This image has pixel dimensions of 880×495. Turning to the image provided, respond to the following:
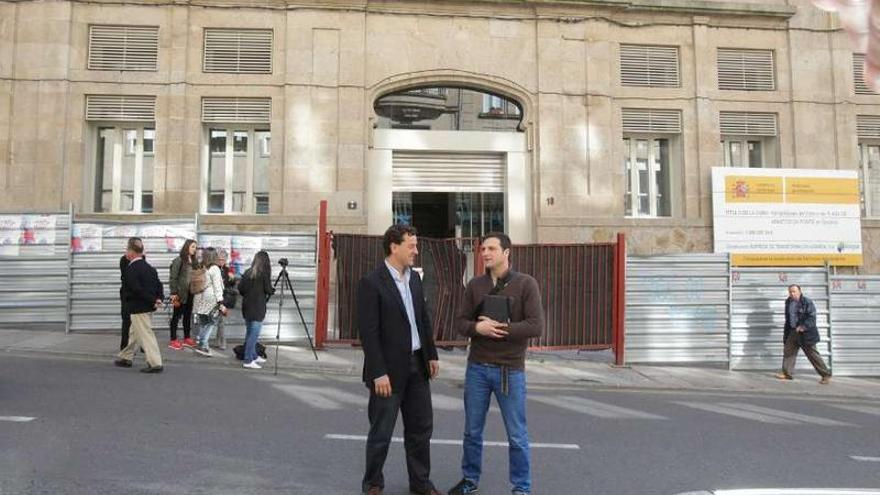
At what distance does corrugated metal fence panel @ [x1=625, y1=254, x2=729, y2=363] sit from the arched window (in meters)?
6.02

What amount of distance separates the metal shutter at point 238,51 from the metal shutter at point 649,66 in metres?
8.99

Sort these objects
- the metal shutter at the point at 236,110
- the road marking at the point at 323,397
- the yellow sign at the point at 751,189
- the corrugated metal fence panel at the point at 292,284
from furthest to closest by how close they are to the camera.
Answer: the yellow sign at the point at 751,189 → the metal shutter at the point at 236,110 → the corrugated metal fence panel at the point at 292,284 → the road marking at the point at 323,397

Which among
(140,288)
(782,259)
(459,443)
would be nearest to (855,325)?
(782,259)

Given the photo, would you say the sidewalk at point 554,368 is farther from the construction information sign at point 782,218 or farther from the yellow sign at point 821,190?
the yellow sign at point 821,190

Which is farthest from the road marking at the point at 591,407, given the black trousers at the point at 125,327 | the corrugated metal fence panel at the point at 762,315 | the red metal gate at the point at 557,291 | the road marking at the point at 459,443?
the black trousers at the point at 125,327

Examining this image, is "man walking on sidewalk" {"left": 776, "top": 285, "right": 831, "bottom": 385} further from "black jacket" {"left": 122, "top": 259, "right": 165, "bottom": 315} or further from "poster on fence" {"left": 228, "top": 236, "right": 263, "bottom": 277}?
"black jacket" {"left": 122, "top": 259, "right": 165, "bottom": 315}

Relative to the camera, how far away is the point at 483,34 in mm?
15641

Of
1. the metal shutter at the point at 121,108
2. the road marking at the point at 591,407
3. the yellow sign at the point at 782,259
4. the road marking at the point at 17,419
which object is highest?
the metal shutter at the point at 121,108

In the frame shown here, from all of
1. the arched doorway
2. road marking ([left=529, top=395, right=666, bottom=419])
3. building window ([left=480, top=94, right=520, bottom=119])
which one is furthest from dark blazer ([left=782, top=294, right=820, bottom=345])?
building window ([left=480, top=94, right=520, bottom=119])

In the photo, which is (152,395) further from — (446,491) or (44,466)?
(446,491)

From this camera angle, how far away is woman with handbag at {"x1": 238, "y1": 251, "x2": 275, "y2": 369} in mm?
A: 9625

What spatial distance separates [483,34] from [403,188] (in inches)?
171

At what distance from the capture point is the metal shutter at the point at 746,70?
16.5 meters

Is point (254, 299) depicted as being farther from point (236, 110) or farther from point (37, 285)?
point (236, 110)
